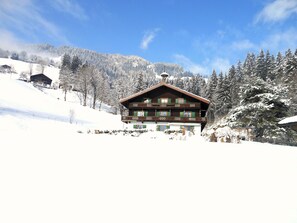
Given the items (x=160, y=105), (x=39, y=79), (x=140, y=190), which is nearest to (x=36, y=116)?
(x=160, y=105)

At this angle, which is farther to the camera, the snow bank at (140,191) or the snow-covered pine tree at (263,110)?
the snow-covered pine tree at (263,110)

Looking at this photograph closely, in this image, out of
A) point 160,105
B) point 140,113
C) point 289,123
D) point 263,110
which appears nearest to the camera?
point 289,123

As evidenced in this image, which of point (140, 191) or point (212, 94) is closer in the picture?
point (140, 191)

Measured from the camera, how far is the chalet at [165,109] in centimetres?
3428

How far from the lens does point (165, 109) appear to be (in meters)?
36.4

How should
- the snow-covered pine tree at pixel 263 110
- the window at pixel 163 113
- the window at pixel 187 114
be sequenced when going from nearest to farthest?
1. the snow-covered pine tree at pixel 263 110
2. the window at pixel 187 114
3. the window at pixel 163 113

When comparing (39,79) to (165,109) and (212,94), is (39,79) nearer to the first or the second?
(212,94)

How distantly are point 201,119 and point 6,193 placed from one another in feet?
105

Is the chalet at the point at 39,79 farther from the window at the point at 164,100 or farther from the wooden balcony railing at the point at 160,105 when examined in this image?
the window at the point at 164,100

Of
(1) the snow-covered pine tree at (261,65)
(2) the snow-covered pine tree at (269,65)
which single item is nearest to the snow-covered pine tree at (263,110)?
(2) the snow-covered pine tree at (269,65)

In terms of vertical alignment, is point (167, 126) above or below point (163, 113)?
below

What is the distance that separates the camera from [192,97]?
114ft

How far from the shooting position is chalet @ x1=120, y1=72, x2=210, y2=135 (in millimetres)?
34281

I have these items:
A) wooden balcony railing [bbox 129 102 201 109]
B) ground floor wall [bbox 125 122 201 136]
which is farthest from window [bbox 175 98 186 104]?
ground floor wall [bbox 125 122 201 136]
